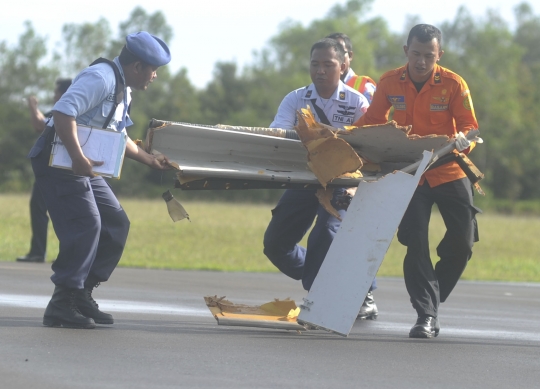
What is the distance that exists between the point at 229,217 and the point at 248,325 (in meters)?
20.9

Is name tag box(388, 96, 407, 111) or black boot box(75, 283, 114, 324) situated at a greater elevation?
name tag box(388, 96, 407, 111)

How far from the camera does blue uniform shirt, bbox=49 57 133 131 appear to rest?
6102 millimetres

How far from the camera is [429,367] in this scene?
547 centimetres

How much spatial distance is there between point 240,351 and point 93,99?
180cm

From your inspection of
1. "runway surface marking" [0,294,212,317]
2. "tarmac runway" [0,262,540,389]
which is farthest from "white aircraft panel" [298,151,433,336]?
"runway surface marking" [0,294,212,317]

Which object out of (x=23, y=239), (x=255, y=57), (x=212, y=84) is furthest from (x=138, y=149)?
(x=255, y=57)

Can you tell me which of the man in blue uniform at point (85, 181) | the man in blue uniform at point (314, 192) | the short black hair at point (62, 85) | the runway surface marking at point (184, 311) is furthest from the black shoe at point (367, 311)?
the short black hair at point (62, 85)

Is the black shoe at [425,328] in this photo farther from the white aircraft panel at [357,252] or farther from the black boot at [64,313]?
the black boot at [64,313]

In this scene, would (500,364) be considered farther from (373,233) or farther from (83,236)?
(83,236)

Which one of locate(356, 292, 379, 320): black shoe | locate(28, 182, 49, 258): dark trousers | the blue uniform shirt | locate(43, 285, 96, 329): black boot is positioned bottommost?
locate(28, 182, 49, 258): dark trousers

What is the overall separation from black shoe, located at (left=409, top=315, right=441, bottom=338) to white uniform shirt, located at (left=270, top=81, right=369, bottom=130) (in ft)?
5.35

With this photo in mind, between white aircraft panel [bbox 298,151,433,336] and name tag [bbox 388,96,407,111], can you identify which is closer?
white aircraft panel [bbox 298,151,433,336]

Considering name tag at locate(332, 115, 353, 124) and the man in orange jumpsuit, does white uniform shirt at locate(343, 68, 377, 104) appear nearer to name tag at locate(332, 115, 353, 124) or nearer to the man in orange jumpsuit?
name tag at locate(332, 115, 353, 124)

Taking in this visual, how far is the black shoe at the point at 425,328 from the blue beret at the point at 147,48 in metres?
2.41
